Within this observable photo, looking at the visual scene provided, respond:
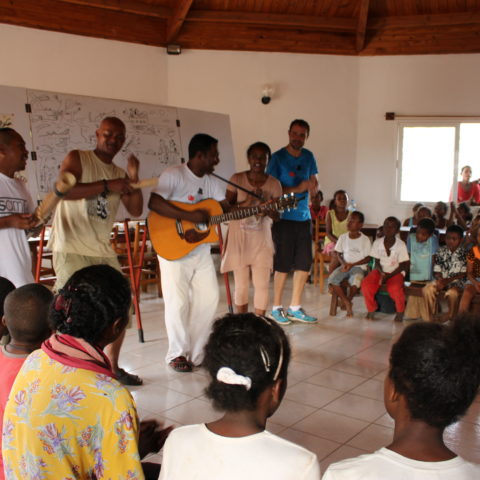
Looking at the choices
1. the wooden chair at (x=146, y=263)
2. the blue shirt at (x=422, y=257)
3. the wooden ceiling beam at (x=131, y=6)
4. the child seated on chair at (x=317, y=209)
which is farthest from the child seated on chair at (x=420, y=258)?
the wooden ceiling beam at (x=131, y=6)

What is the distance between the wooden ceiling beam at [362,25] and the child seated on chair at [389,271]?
3565mm

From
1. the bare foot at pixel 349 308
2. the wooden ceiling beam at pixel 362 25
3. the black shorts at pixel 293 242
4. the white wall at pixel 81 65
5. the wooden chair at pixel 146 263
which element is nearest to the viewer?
the black shorts at pixel 293 242

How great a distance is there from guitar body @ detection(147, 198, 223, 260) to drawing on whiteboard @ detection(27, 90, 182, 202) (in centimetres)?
218

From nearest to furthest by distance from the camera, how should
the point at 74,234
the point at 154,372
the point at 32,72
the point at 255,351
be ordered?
the point at 255,351
the point at 74,234
the point at 154,372
the point at 32,72

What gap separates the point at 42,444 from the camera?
130 centimetres

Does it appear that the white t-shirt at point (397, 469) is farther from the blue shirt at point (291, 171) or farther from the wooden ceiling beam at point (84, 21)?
the wooden ceiling beam at point (84, 21)

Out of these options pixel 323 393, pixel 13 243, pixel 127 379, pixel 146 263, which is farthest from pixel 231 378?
pixel 146 263

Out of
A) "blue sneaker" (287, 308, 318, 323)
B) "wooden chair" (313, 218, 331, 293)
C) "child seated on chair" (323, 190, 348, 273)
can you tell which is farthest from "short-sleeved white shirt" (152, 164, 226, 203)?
"wooden chair" (313, 218, 331, 293)

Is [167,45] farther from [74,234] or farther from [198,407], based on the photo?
[198,407]

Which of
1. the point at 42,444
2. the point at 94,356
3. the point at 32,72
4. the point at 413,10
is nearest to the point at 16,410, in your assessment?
the point at 42,444

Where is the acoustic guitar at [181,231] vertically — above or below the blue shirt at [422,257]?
above

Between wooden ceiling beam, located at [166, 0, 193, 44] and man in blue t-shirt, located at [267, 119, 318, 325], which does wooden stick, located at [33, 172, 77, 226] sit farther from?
wooden ceiling beam, located at [166, 0, 193, 44]

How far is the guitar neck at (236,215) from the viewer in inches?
147

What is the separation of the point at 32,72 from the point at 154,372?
14.6ft
